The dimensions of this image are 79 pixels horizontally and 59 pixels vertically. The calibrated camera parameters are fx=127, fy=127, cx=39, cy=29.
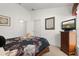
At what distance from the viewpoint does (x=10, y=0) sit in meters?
1.43

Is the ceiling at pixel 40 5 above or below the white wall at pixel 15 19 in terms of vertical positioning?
above

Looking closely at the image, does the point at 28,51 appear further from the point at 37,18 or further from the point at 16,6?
the point at 16,6

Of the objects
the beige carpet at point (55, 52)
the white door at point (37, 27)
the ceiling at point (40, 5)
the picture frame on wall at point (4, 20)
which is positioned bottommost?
the beige carpet at point (55, 52)

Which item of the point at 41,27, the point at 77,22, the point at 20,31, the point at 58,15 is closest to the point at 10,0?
the point at 20,31

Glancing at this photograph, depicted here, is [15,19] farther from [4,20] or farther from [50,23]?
[50,23]

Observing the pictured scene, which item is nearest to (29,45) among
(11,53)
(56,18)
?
(11,53)

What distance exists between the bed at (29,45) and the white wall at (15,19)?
8cm

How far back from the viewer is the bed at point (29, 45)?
1408mm

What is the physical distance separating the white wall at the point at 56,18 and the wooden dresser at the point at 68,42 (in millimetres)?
59

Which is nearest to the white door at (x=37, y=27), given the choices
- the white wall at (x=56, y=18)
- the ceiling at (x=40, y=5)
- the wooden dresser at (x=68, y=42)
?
the white wall at (x=56, y=18)

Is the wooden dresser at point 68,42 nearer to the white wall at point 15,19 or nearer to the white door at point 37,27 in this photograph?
the white door at point 37,27

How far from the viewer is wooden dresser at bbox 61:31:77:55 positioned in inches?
57.3

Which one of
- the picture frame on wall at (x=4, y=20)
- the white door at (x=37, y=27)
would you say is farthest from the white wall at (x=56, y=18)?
the picture frame on wall at (x=4, y=20)

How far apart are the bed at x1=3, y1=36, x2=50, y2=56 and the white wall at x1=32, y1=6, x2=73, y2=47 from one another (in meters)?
0.08
